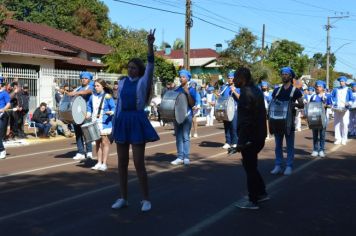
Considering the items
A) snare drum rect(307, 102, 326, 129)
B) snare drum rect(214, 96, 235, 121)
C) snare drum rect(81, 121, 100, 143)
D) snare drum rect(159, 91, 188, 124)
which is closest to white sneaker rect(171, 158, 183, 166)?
snare drum rect(159, 91, 188, 124)

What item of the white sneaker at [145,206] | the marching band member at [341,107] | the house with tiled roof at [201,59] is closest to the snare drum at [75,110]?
the white sneaker at [145,206]

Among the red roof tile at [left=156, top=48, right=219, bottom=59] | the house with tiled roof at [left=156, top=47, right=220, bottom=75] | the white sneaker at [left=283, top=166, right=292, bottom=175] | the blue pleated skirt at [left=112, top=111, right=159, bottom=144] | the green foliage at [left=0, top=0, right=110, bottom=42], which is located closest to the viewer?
the blue pleated skirt at [left=112, top=111, right=159, bottom=144]

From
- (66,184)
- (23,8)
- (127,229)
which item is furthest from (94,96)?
(23,8)

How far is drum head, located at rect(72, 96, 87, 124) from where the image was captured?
11.6 m

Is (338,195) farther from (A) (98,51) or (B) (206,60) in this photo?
(B) (206,60)

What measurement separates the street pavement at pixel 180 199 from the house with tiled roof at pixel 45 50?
16.1 m

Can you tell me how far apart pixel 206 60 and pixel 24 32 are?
4019 centimetres

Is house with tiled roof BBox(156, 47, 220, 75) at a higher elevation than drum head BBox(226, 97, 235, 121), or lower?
higher

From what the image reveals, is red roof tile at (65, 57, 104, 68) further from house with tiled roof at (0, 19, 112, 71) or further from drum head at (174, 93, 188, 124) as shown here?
drum head at (174, 93, 188, 124)

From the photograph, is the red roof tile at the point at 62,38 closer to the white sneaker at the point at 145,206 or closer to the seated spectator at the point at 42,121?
the seated spectator at the point at 42,121

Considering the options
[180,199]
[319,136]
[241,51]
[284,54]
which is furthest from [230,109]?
[284,54]

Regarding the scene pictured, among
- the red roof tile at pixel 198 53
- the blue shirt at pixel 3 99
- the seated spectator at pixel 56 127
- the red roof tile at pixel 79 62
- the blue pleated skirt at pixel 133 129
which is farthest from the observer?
the red roof tile at pixel 198 53

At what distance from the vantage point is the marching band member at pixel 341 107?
16172 mm

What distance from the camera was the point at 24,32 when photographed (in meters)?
40.6
